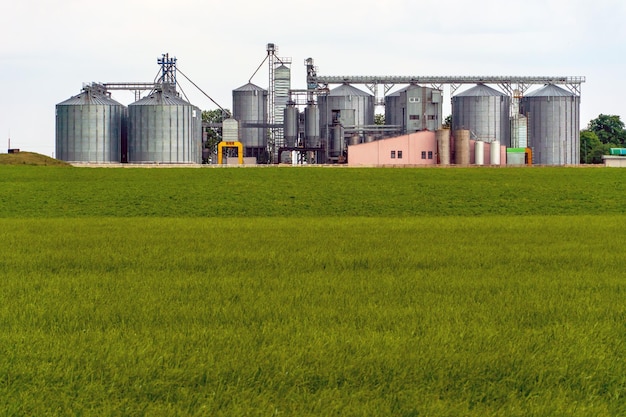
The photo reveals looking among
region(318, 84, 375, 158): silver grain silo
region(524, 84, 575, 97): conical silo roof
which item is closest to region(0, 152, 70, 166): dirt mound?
region(318, 84, 375, 158): silver grain silo

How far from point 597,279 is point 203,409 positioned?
29.5 ft

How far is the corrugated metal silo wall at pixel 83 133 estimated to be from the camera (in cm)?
9144

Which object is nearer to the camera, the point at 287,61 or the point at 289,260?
the point at 289,260

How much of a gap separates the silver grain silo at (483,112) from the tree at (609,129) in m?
67.8

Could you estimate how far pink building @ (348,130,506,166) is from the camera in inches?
3430

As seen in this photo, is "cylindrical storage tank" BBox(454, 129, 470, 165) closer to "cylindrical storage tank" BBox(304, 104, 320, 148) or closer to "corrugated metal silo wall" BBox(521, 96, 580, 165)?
"cylindrical storage tank" BBox(304, 104, 320, 148)

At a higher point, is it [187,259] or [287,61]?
[287,61]

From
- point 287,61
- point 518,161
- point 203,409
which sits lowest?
point 203,409

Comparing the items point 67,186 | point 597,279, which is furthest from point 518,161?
point 597,279

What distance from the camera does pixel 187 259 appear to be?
54.6 feet

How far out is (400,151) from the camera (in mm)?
87625

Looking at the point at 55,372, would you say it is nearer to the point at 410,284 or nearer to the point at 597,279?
the point at 410,284

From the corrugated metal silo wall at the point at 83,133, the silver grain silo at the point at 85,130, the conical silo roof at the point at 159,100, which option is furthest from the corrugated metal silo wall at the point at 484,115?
the corrugated metal silo wall at the point at 83,133

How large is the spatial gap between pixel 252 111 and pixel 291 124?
10554 millimetres
